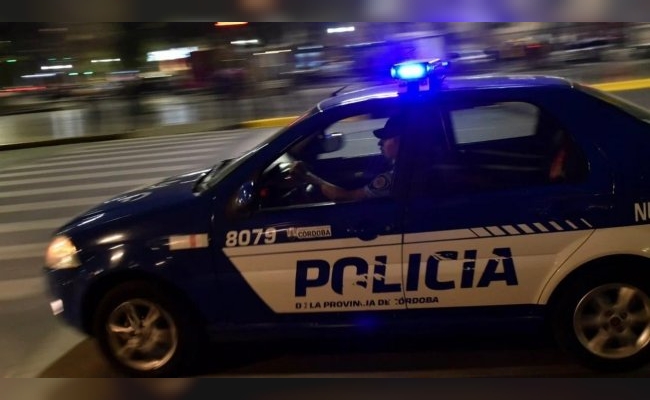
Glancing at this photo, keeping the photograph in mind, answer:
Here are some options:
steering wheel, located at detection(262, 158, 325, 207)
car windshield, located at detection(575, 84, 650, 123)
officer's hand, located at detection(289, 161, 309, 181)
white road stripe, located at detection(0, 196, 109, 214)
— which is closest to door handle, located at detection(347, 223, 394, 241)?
steering wheel, located at detection(262, 158, 325, 207)

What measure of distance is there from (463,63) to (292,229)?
17.3 meters

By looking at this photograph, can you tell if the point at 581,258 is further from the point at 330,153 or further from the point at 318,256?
the point at 330,153

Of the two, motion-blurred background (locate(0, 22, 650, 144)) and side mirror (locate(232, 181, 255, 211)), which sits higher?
motion-blurred background (locate(0, 22, 650, 144))

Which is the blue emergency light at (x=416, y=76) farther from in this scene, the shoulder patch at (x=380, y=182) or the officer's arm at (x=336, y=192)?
the officer's arm at (x=336, y=192)

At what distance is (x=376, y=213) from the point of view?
344 cm

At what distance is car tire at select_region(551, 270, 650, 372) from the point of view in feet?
11.3

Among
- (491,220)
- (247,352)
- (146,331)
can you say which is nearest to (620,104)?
(491,220)

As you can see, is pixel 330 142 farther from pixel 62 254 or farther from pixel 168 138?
pixel 168 138

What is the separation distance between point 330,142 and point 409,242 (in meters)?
1.02

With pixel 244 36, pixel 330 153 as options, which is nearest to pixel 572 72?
pixel 244 36

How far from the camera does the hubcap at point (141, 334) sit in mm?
3721

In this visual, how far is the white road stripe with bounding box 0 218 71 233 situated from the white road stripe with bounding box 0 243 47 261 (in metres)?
0.63

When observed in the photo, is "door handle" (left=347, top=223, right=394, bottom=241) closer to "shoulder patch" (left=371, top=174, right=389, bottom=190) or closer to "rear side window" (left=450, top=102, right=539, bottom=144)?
"shoulder patch" (left=371, top=174, right=389, bottom=190)

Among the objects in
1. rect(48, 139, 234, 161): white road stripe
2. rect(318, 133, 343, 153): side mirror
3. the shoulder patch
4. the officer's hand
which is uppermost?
rect(318, 133, 343, 153): side mirror
